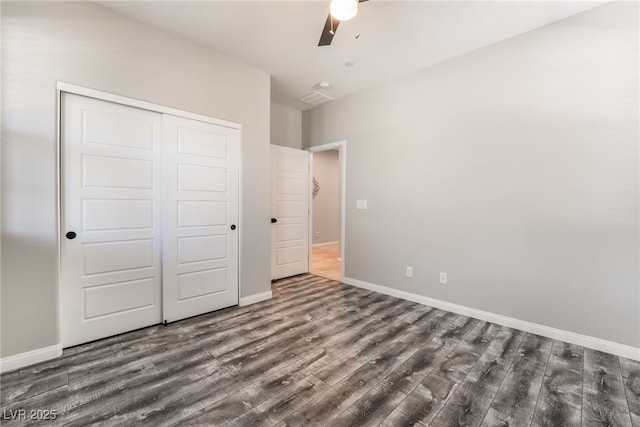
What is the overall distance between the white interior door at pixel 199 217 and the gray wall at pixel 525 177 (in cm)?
196

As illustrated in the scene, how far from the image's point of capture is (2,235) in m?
1.91

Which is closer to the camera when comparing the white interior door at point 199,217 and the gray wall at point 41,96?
the gray wall at point 41,96

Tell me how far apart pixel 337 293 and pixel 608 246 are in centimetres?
274

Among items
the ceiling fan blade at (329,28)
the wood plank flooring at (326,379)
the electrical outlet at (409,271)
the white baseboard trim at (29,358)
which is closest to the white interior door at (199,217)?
the wood plank flooring at (326,379)

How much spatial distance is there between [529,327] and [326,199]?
548 cm

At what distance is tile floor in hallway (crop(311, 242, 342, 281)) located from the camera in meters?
4.74

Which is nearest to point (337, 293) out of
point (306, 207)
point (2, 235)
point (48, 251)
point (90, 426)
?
point (306, 207)

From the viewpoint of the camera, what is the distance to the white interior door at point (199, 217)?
9.00 ft

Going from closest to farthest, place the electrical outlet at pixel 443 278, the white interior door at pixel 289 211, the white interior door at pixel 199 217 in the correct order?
the white interior door at pixel 199 217, the electrical outlet at pixel 443 278, the white interior door at pixel 289 211

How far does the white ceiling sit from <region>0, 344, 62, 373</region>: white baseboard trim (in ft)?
9.30

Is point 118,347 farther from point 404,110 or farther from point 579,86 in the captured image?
→ point 579,86

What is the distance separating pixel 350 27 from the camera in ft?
8.36

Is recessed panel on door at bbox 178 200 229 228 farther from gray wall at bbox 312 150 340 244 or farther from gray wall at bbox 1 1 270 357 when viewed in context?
gray wall at bbox 312 150 340 244

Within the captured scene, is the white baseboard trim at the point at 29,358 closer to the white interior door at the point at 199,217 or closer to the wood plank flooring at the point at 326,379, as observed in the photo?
the wood plank flooring at the point at 326,379
